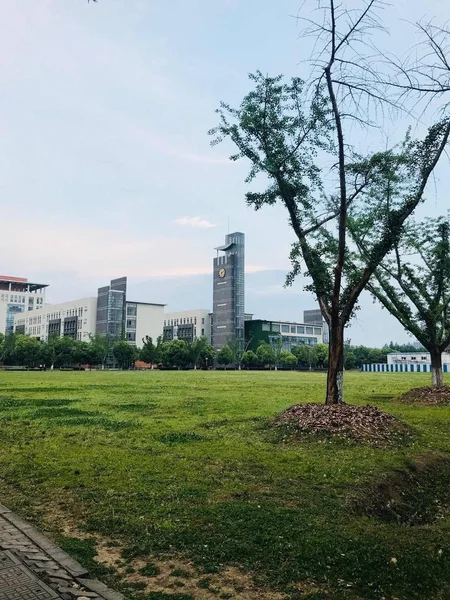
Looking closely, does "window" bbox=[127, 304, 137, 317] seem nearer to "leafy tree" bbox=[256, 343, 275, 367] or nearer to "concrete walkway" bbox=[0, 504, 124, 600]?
"leafy tree" bbox=[256, 343, 275, 367]

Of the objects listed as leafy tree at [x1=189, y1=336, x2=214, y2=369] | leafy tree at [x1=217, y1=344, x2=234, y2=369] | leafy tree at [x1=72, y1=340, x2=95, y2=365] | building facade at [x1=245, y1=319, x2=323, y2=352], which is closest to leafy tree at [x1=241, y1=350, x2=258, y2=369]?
leafy tree at [x1=217, y1=344, x2=234, y2=369]

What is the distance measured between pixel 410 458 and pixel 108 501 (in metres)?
5.42

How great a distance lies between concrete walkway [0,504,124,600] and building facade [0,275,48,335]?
480ft

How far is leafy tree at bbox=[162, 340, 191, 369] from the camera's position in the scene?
9012 cm

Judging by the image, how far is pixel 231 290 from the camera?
413 feet

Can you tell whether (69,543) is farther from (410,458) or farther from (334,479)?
(410,458)

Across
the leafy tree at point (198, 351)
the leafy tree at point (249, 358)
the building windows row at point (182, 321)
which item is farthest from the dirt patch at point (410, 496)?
the building windows row at point (182, 321)

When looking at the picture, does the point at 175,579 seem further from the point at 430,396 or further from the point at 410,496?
the point at 430,396

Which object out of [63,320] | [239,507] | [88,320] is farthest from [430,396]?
[63,320]

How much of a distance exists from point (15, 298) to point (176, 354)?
75.0 metres

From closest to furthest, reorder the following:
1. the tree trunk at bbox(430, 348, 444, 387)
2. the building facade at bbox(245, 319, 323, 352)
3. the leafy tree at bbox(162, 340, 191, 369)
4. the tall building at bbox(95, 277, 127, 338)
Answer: the tree trunk at bbox(430, 348, 444, 387)
the leafy tree at bbox(162, 340, 191, 369)
the tall building at bbox(95, 277, 127, 338)
the building facade at bbox(245, 319, 323, 352)

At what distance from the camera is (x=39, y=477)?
290 inches

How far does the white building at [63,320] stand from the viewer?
396 feet

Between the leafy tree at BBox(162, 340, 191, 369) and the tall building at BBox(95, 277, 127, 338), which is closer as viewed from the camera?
the leafy tree at BBox(162, 340, 191, 369)
